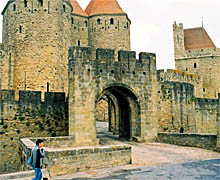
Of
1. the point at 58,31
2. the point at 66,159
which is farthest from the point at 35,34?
the point at 66,159

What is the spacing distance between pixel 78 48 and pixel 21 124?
207 inches

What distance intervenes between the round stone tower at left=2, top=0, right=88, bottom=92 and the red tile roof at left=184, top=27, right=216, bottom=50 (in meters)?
24.1

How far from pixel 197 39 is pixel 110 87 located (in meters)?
31.0

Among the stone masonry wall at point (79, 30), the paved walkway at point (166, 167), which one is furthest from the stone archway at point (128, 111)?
the stone masonry wall at point (79, 30)

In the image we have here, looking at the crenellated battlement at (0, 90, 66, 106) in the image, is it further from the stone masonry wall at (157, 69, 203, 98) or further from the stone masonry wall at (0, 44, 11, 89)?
the stone masonry wall at (157, 69, 203, 98)

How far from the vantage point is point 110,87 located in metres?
12.7

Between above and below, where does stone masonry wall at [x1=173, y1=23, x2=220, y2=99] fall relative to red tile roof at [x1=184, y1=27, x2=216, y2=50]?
below

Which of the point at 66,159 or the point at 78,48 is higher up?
the point at 78,48

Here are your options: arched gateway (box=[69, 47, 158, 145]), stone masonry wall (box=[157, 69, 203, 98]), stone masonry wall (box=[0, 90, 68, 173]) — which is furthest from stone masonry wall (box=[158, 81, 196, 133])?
stone masonry wall (box=[157, 69, 203, 98])

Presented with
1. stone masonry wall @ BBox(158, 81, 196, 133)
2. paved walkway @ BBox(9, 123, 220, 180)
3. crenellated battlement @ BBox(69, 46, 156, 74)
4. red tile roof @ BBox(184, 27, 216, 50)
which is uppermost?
red tile roof @ BBox(184, 27, 216, 50)

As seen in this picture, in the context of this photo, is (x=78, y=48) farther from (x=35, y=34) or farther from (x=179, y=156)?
(x=35, y=34)

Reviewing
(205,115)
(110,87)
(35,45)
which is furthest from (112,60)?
(35,45)

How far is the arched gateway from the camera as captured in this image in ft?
38.2

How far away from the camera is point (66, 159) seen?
7.39 meters
